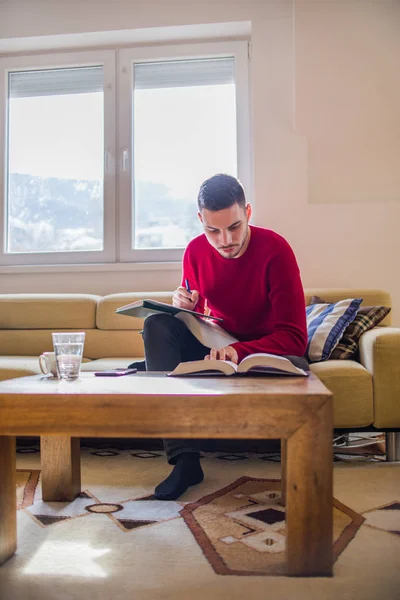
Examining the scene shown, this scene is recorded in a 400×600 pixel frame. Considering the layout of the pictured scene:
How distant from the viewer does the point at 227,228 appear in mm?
1751

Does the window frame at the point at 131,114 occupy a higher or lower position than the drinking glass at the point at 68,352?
higher

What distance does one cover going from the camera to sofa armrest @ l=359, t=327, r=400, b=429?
2.01 m

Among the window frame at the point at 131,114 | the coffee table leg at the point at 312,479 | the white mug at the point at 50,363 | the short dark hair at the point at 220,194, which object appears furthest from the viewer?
the window frame at the point at 131,114

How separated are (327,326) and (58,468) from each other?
3.73 feet

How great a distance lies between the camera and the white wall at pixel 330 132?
3043 millimetres

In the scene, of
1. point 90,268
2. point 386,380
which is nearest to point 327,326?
point 386,380

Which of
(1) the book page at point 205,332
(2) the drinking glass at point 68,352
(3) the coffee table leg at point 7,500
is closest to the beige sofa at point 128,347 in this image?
(1) the book page at point 205,332

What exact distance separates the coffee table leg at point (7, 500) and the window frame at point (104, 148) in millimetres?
2185

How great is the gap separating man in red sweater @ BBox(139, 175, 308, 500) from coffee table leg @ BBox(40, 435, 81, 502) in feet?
0.84

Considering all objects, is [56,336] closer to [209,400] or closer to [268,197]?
[209,400]

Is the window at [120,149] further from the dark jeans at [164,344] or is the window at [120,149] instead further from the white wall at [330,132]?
the dark jeans at [164,344]

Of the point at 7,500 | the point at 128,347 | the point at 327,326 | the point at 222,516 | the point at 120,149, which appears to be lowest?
the point at 222,516

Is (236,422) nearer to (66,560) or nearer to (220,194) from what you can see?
(66,560)

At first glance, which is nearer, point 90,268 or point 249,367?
point 249,367
